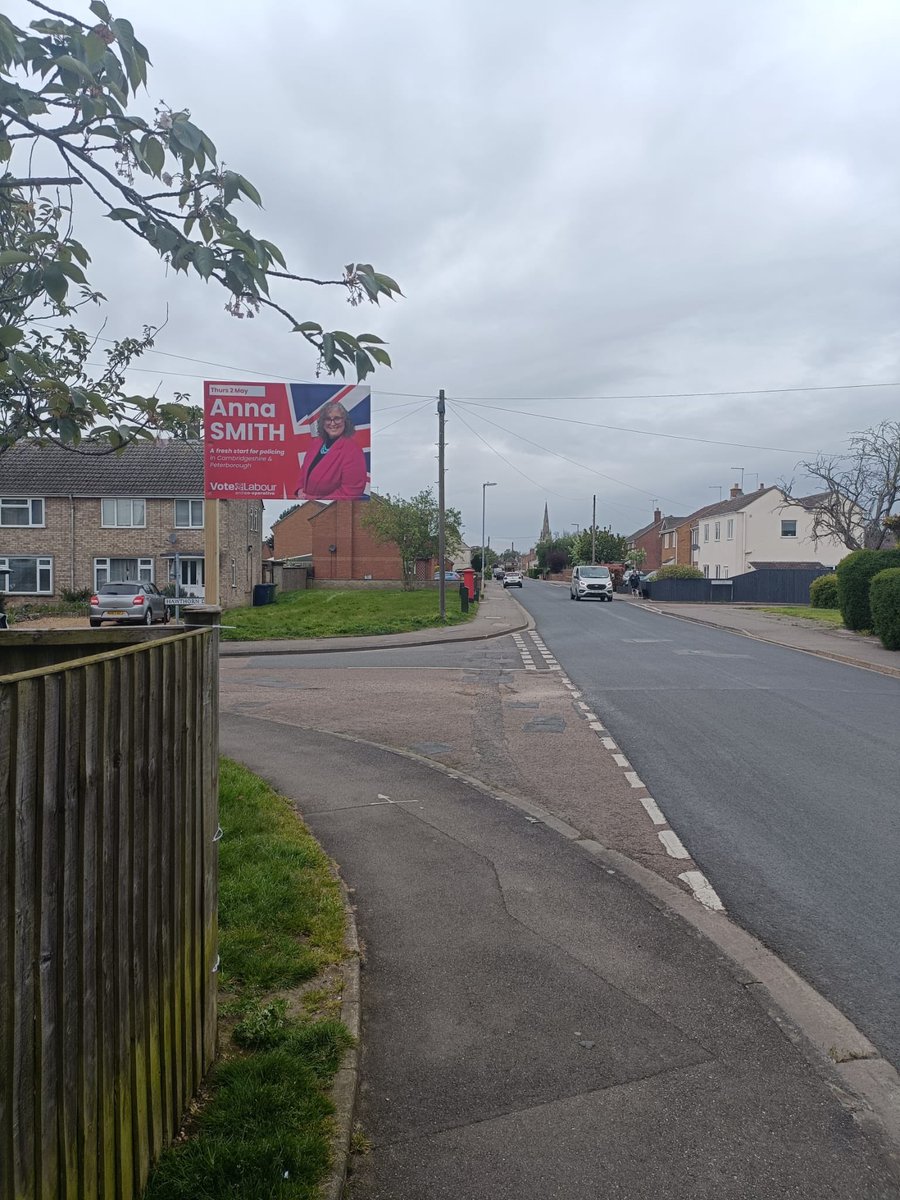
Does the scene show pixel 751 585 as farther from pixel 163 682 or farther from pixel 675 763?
pixel 163 682

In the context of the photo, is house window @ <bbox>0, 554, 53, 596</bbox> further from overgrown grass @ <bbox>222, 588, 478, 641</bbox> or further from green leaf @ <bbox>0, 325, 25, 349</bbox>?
green leaf @ <bbox>0, 325, 25, 349</bbox>

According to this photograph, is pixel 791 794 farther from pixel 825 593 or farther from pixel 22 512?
pixel 22 512

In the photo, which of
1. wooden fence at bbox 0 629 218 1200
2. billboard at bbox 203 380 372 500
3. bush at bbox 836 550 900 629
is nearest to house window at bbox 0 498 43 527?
bush at bbox 836 550 900 629

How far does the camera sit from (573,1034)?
13.3 feet

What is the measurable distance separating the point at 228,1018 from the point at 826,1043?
2.50 meters

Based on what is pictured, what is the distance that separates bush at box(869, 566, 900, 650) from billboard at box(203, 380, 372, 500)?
16347mm

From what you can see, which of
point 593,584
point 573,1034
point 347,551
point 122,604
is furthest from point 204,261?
point 347,551

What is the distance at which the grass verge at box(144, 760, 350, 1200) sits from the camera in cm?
296

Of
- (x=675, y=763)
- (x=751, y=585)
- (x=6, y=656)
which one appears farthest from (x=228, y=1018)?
(x=751, y=585)

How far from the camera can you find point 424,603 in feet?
145

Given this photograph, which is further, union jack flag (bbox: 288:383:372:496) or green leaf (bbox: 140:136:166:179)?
union jack flag (bbox: 288:383:372:496)

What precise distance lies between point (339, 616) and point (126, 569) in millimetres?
12099

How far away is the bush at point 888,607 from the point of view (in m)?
22.4

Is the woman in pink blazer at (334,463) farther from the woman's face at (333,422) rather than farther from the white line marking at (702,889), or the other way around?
the white line marking at (702,889)
